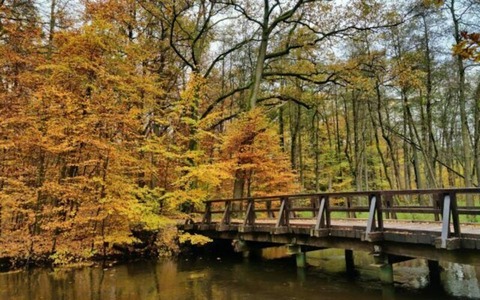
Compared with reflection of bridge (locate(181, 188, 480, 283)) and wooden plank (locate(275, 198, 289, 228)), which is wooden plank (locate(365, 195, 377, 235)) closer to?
reflection of bridge (locate(181, 188, 480, 283))

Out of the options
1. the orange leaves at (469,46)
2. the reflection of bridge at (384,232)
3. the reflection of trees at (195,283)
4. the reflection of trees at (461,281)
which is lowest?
the reflection of trees at (195,283)

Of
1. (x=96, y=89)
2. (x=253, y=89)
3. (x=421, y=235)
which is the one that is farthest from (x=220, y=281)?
(x=253, y=89)

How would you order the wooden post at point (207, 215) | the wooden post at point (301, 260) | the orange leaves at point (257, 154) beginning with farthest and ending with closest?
the orange leaves at point (257, 154)
the wooden post at point (207, 215)
the wooden post at point (301, 260)

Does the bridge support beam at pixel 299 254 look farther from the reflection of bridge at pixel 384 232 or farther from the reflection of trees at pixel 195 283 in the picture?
the reflection of trees at pixel 195 283

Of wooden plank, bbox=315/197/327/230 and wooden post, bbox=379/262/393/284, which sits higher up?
wooden plank, bbox=315/197/327/230

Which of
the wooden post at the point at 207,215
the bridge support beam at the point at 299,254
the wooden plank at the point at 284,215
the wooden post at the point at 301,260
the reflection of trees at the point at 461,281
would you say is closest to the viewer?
the reflection of trees at the point at 461,281

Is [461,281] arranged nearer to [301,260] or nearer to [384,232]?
[384,232]

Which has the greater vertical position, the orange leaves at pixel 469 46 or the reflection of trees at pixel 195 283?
the orange leaves at pixel 469 46

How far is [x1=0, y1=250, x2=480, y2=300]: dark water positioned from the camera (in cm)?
827

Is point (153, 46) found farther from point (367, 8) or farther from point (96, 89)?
point (367, 8)

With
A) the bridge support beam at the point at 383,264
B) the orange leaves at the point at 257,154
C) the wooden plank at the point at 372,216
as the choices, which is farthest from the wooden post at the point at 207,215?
the wooden plank at the point at 372,216

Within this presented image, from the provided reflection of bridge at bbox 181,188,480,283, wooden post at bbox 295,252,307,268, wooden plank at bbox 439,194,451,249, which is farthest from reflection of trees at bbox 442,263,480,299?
wooden post at bbox 295,252,307,268

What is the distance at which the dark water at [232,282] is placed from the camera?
8.27 m

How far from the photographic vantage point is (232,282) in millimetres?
9750
